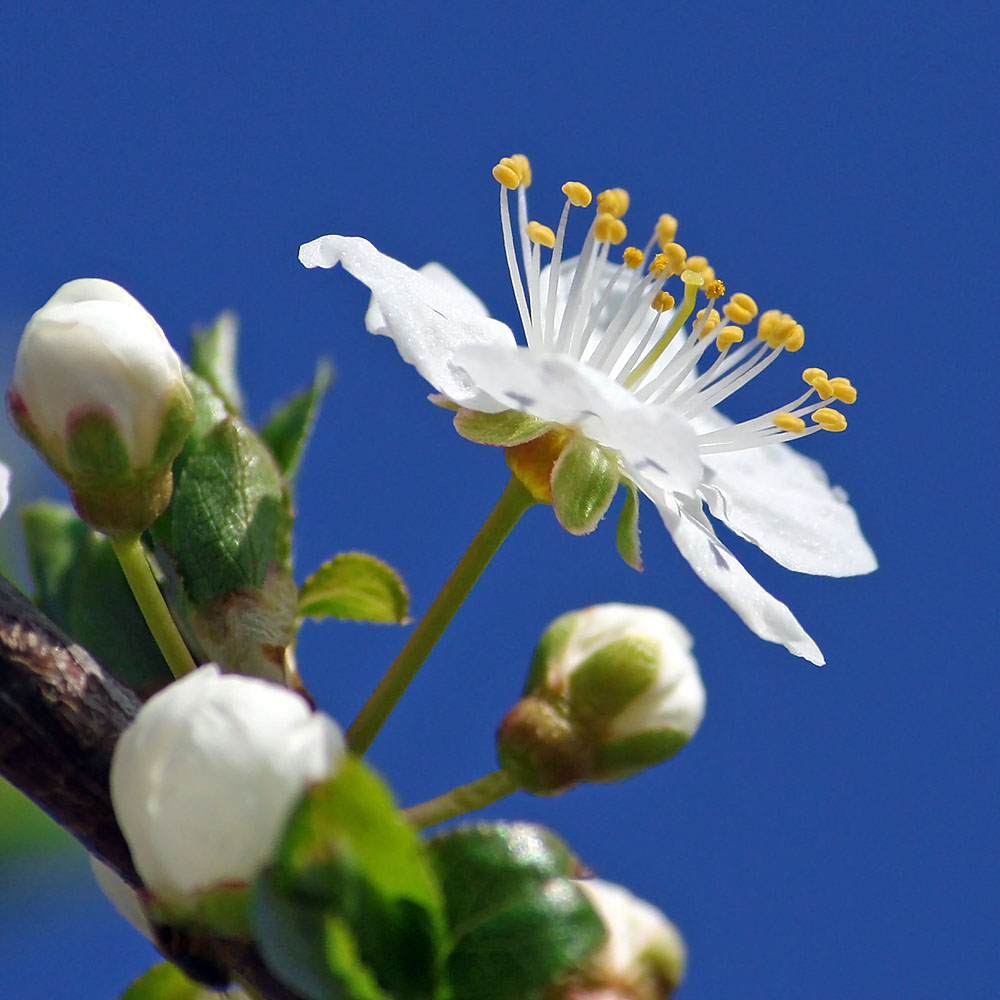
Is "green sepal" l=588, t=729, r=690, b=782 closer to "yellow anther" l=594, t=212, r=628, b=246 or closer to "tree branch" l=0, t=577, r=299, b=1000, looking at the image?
"tree branch" l=0, t=577, r=299, b=1000

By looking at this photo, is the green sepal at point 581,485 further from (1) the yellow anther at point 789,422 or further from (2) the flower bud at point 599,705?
(1) the yellow anther at point 789,422

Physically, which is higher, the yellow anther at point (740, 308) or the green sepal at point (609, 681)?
the yellow anther at point (740, 308)

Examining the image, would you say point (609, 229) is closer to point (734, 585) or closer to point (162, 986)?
point (734, 585)

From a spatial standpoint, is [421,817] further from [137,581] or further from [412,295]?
[412,295]

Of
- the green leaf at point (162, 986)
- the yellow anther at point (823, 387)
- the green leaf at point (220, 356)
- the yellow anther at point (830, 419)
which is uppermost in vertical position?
the yellow anther at point (823, 387)

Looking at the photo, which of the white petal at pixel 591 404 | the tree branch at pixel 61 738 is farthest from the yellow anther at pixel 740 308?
the tree branch at pixel 61 738

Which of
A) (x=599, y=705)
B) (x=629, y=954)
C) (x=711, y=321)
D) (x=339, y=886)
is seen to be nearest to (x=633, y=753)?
(x=599, y=705)
